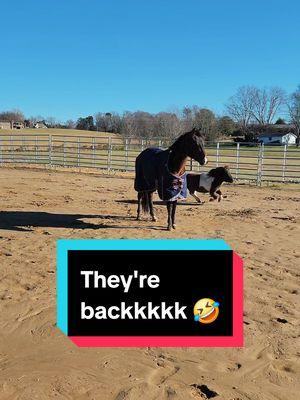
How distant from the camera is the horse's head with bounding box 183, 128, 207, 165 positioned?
7027 millimetres

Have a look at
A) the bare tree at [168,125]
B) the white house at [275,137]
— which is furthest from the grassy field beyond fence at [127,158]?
the white house at [275,137]

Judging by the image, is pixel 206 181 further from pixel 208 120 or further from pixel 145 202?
pixel 208 120

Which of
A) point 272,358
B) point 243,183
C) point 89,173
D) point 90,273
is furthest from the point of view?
point 89,173

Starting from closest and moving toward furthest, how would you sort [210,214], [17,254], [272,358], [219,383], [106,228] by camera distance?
1. [219,383]
2. [272,358]
3. [17,254]
4. [106,228]
5. [210,214]

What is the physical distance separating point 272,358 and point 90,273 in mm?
1857

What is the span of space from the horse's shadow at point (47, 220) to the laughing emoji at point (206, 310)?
521 cm

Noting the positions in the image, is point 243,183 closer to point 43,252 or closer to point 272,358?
point 43,252

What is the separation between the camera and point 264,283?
470 centimetres

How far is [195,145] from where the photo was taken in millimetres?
7039

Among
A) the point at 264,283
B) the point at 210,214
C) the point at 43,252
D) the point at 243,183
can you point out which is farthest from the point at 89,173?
the point at 264,283

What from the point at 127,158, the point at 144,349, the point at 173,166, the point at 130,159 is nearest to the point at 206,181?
the point at 173,166

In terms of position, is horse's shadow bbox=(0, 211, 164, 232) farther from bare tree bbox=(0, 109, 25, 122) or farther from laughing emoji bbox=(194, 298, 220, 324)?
bare tree bbox=(0, 109, 25, 122)

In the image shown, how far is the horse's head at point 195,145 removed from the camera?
703cm

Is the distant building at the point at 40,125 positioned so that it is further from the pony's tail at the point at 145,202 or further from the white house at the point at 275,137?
the pony's tail at the point at 145,202
